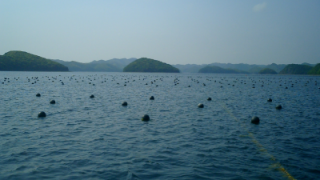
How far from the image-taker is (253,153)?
15375 millimetres

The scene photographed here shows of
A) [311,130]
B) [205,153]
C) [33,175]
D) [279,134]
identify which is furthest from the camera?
[311,130]

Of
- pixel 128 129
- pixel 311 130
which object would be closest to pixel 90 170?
pixel 128 129

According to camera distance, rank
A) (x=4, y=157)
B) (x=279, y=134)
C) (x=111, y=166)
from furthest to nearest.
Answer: (x=279, y=134)
(x=4, y=157)
(x=111, y=166)

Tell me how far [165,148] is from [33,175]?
24.1 feet

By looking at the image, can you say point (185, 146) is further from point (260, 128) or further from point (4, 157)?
point (4, 157)

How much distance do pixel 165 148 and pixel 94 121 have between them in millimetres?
10039

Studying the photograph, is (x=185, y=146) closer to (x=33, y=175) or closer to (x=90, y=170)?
(x=90, y=170)

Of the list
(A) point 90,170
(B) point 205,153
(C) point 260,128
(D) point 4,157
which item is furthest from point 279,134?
(D) point 4,157

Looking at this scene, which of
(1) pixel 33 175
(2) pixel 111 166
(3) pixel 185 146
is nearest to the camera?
(1) pixel 33 175

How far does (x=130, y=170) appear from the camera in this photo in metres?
12.4

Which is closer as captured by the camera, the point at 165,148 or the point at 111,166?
the point at 111,166

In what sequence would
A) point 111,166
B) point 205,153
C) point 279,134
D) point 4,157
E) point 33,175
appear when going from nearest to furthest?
point 33,175, point 111,166, point 4,157, point 205,153, point 279,134

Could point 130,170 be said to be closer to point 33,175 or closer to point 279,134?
point 33,175

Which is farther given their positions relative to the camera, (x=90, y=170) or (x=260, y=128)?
(x=260, y=128)
